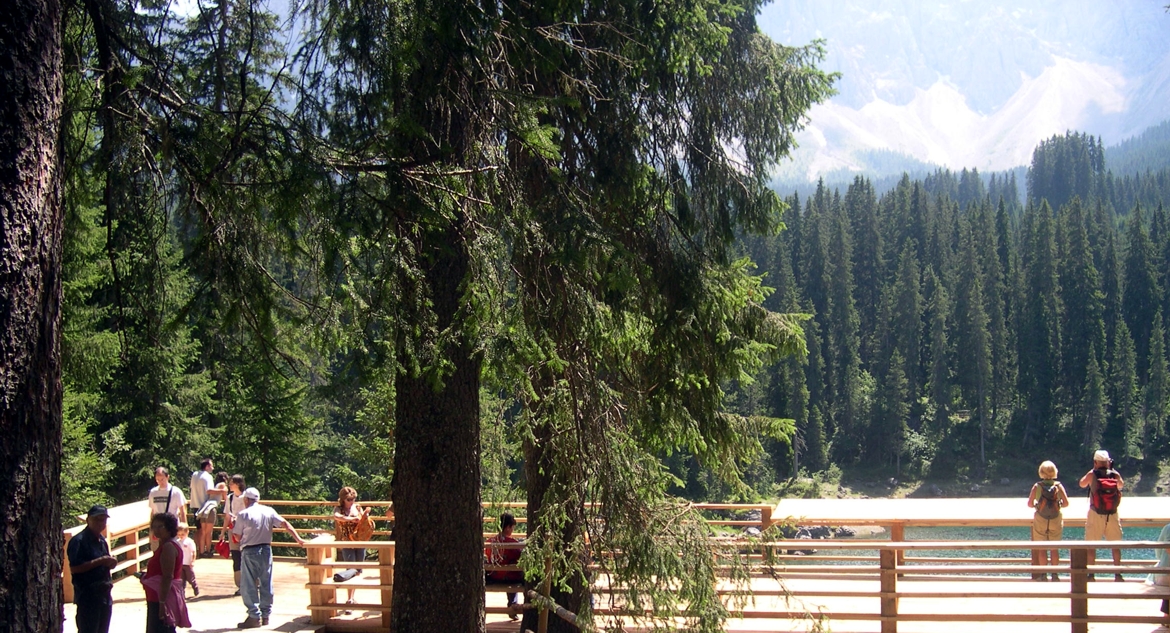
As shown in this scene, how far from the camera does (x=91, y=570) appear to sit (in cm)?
730

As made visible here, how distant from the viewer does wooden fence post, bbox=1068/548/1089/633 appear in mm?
8113

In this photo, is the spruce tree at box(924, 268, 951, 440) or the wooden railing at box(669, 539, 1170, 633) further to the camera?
the spruce tree at box(924, 268, 951, 440)

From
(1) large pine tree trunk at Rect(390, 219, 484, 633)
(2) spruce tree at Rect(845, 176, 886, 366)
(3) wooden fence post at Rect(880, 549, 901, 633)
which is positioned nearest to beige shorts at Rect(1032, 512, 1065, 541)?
(3) wooden fence post at Rect(880, 549, 901, 633)

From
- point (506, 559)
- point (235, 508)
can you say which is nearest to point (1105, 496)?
point (506, 559)

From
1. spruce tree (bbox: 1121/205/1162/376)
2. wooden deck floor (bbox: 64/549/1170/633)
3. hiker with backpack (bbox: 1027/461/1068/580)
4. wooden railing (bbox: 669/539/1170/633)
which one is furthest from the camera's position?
spruce tree (bbox: 1121/205/1162/376)

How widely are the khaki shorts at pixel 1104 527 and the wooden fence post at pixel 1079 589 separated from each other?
1.41m

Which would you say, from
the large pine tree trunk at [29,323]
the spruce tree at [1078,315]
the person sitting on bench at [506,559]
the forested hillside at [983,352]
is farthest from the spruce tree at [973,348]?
the large pine tree trunk at [29,323]

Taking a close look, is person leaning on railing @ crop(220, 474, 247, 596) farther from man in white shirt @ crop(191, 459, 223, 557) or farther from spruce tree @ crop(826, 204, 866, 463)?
spruce tree @ crop(826, 204, 866, 463)

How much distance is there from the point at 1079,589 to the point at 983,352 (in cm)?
7170

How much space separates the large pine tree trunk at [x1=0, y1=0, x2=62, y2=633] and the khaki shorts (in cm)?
908

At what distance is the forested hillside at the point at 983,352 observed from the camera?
233ft

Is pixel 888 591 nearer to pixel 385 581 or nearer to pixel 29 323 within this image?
pixel 385 581

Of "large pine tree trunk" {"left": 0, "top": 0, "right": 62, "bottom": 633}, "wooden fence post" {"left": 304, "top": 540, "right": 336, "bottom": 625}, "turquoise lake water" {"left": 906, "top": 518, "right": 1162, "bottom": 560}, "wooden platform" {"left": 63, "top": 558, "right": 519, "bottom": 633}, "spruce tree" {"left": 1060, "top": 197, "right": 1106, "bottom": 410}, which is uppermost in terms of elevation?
"spruce tree" {"left": 1060, "top": 197, "right": 1106, "bottom": 410}

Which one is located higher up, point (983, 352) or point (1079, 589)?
point (983, 352)
